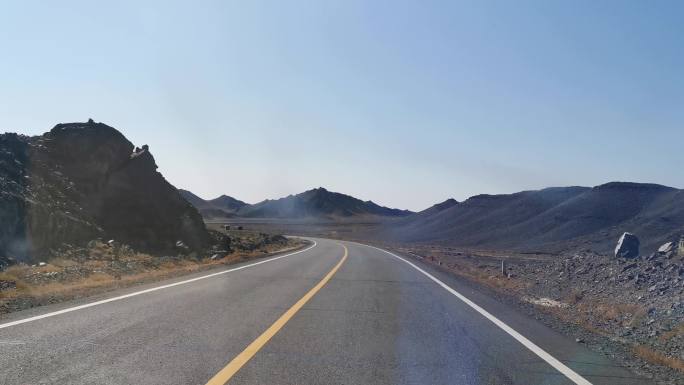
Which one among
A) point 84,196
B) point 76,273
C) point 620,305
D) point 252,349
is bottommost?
point 252,349

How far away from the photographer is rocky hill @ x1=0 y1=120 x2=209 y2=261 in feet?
68.7

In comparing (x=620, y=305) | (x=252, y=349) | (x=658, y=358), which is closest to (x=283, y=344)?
(x=252, y=349)

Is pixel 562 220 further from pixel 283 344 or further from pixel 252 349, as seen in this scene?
pixel 252 349

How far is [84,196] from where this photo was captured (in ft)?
96.0

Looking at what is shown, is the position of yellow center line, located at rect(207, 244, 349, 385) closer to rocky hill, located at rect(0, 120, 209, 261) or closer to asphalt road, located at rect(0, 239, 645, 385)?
asphalt road, located at rect(0, 239, 645, 385)

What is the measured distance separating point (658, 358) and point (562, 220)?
78522 mm

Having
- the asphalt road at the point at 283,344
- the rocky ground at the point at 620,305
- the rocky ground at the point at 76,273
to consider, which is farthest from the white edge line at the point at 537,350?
the rocky ground at the point at 76,273

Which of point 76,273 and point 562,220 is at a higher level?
point 562,220

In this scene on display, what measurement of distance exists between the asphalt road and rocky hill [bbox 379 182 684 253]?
5021 cm

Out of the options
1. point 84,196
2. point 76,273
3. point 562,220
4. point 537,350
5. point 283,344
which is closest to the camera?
point 283,344

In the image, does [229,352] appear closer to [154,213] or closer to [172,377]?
[172,377]

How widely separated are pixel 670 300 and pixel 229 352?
34.3 ft

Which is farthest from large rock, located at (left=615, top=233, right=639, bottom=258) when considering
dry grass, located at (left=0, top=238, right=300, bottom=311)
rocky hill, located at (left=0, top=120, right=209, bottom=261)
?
rocky hill, located at (left=0, top=120, right=209, bottom=261)

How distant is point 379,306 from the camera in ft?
36.7
